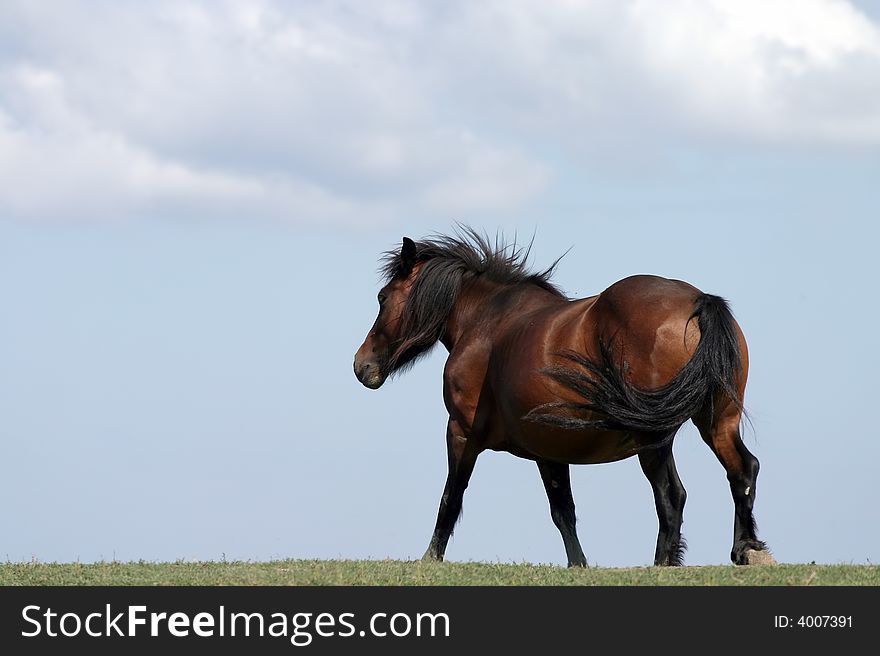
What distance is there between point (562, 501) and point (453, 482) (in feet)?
3.65

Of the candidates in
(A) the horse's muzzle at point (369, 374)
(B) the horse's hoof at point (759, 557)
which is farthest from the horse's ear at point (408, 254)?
(B) the horse's hoof at point (759, 557)

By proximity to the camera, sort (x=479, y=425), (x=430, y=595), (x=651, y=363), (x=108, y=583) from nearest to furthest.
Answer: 1. (x=430, y=595)
2. (x=108, y=583)
3. (x=651, y=363)
4. (x=479, y=425)

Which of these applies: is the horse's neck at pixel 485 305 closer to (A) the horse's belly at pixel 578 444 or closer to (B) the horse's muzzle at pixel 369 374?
(B) the horse's muzzle at pixel 369 374

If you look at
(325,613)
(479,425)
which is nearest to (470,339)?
(479,425)

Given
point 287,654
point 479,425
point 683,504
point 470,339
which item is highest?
point 470,339

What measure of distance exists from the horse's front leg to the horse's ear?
Answer: 1.86 metres

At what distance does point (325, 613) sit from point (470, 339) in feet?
15.4

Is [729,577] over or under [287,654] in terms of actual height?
over

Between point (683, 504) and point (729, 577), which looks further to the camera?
point (683, 504)

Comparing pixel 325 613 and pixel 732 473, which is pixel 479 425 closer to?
pixel 732 473

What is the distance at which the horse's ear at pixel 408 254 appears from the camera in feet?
42.7

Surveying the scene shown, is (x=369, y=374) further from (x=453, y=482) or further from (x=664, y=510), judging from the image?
(x=664, y=510)

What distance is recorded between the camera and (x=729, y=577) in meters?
9.33

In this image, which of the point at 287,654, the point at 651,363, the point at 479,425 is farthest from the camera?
the point at 479,425
